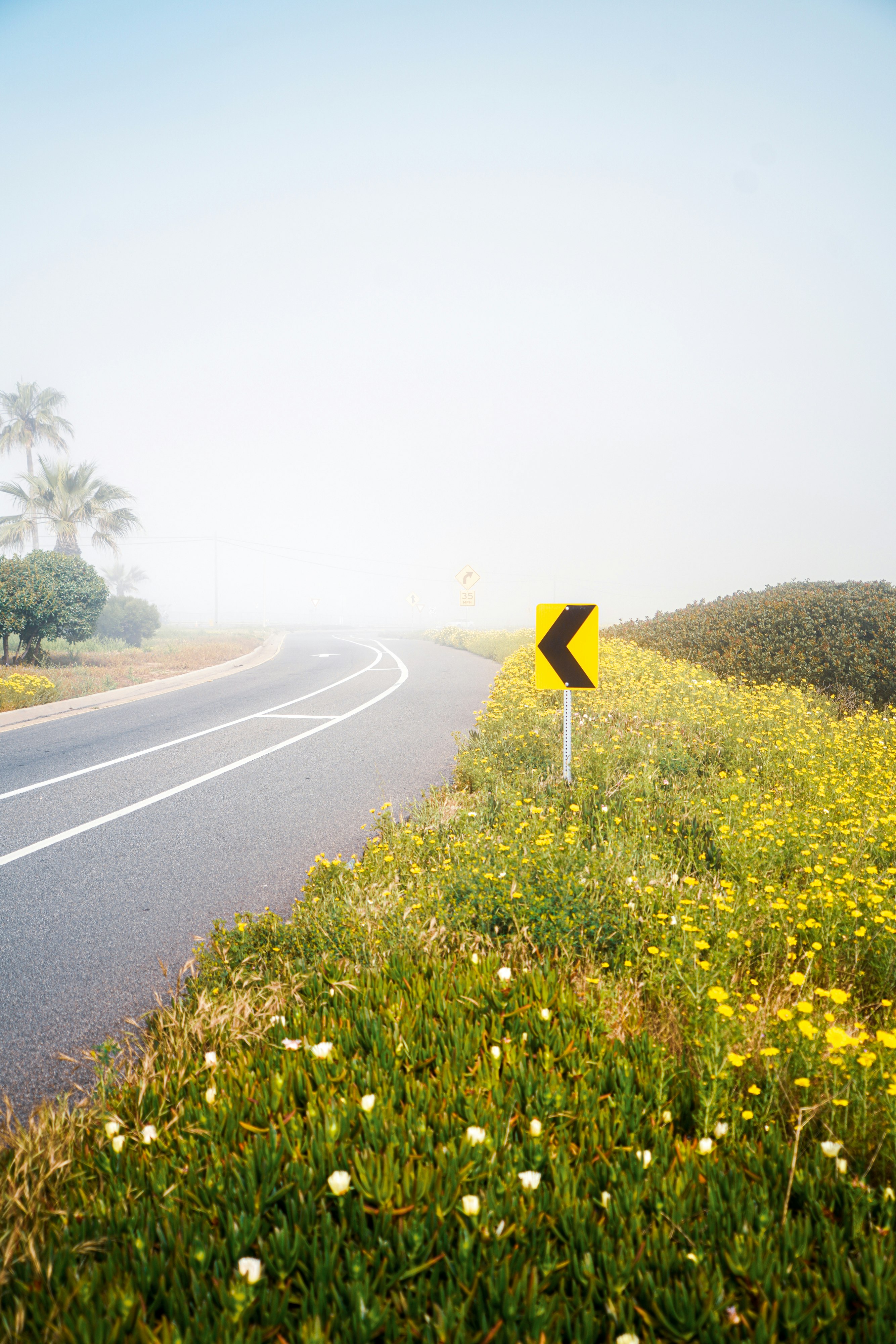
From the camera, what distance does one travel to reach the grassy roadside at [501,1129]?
4.95ft

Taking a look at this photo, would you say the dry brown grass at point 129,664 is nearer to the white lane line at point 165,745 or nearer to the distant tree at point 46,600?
the distant tree at point 46,600

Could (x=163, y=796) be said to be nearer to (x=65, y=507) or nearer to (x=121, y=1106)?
(x=121, y=1106)

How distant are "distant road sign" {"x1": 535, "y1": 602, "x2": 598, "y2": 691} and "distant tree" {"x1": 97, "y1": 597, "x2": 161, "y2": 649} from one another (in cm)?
3077

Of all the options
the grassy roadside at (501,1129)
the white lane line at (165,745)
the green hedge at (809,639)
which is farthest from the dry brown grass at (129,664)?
the green hedge at (809,639)

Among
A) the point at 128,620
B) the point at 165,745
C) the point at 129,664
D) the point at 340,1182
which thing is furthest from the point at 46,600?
the point at 340,1182

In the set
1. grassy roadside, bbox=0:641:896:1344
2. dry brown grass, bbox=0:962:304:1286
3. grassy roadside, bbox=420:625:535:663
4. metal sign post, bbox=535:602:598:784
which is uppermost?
metal sign post, bbox=535:602:598:784

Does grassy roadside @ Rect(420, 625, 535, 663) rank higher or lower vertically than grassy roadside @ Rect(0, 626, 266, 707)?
higher

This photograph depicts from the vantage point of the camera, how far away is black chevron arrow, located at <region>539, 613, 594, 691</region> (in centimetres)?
589

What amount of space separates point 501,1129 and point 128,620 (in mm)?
35985

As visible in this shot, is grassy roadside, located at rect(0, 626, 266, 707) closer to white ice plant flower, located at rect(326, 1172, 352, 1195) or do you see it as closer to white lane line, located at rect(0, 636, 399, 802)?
white lane line, located at rect(0, 636, 399, 802)

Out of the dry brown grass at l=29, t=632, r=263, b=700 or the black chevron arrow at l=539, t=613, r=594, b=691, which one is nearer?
the black chevron arrow at l=539, t=613, r=594, b=691

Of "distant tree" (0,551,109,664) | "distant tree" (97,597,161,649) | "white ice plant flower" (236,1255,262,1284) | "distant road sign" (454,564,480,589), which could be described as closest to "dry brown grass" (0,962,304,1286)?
"white ice plant flower" (236,1255,262,1284)

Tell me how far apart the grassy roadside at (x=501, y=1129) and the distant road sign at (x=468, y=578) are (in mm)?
25545

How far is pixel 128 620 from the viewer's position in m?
33.7
